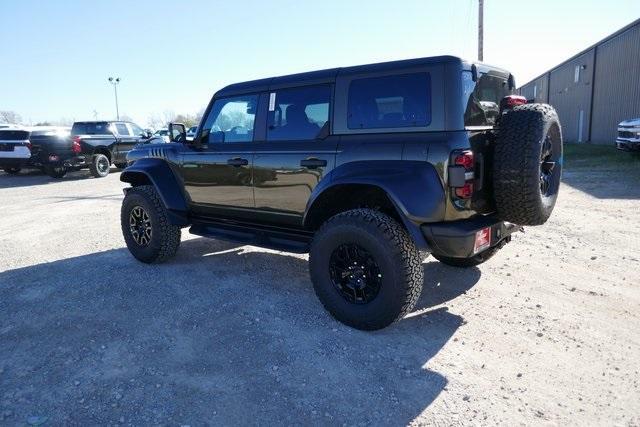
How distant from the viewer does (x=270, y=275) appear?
15.7ft

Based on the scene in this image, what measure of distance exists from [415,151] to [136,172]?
338 centimetres

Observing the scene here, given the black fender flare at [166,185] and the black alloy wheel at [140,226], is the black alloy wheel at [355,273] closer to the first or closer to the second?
the black fender flare at [166,185]

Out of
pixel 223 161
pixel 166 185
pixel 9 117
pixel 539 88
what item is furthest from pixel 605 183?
pixel 9 117

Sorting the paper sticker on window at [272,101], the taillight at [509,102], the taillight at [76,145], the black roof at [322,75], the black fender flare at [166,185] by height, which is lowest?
the black fender flare at [166,185]

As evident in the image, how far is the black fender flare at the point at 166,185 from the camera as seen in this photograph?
16.4ft

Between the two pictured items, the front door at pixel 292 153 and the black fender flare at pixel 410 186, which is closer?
the black fender flare at pixel 410 186

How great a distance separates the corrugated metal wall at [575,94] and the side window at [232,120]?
24.5 m

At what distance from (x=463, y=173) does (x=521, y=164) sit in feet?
1.52

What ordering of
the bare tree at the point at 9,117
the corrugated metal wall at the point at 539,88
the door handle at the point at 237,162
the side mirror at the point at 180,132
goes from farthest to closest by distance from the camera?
the bare tree at the point at 9,117, the corrugated metal wall at the point at 539,88, the side mirror at the point at 180,132, the door handle at the point at 237,162

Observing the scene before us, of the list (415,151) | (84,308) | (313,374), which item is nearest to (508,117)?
(415,151)

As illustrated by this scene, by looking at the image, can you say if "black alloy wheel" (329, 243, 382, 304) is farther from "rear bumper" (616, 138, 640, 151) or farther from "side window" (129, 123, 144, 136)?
"side window" (129, 123, 144, 136)

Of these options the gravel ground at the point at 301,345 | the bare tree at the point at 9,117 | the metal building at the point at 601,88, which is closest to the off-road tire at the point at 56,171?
the gravel ground at the point at 301,345

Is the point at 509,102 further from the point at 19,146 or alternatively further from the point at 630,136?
the point at 19,146

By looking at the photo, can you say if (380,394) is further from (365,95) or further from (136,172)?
(136,172)
